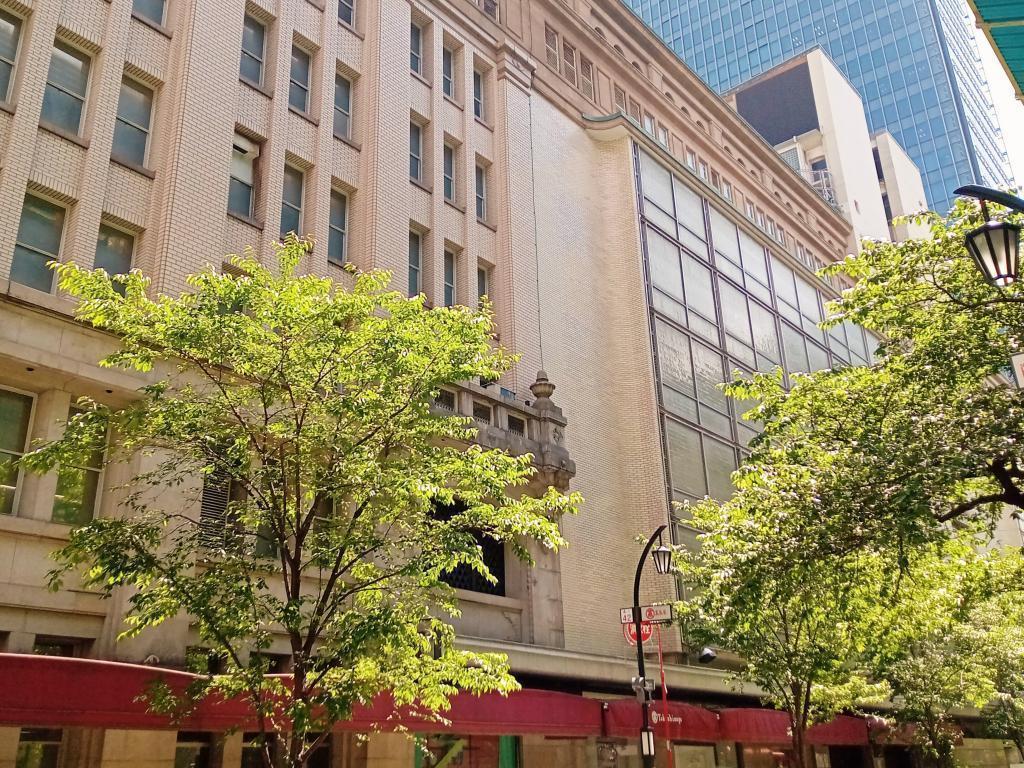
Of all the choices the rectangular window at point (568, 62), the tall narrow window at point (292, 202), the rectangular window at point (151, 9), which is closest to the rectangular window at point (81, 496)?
the tall narrow window at point (292, 202)

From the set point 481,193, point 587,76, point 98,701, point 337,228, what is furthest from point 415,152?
point 98,701

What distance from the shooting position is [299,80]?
2308 centimetres

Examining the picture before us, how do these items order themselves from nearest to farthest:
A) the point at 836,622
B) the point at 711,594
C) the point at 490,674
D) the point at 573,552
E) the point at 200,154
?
1. the point at 490,674
2. the point at 711,594
3. the point at 200,154
4. the point at 836,622
5. the point at 573,552

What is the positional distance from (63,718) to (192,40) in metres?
14.4

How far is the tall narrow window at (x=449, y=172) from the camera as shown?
26.8 m

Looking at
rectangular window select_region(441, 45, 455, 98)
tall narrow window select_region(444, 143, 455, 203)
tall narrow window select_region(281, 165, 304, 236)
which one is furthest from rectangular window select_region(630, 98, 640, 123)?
tall narrow window select_region(281, 165, 304, 236)

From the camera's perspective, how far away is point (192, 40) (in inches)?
778

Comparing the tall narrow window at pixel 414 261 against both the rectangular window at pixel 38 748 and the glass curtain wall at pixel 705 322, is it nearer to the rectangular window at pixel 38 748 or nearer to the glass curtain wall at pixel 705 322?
the glass curtain wall at pixel 705 322

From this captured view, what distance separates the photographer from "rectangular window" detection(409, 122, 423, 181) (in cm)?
2567

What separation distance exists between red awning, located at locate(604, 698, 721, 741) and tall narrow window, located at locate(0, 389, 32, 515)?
12.8 metres

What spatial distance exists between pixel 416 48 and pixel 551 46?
27.1 feet

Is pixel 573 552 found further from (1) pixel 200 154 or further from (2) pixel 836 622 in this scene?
(1) pixel 200 154

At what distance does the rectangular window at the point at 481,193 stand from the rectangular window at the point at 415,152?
2.36 metres

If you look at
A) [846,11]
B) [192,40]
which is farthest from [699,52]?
[192,40]
